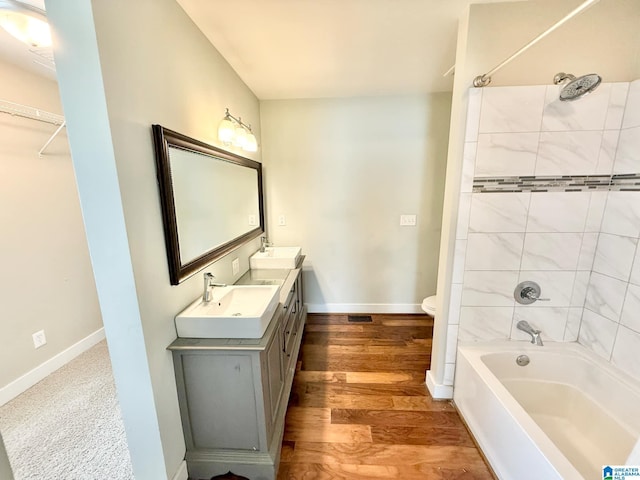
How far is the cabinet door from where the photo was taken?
128 centimetres

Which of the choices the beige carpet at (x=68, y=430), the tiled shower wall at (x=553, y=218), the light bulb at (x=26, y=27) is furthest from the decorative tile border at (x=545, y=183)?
the beige carpet at (x=68, y=430)

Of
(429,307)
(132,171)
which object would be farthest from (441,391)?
(132,171)

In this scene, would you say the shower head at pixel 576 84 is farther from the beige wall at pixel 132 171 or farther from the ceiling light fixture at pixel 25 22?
the ceiling light fixture at pixel 25 22

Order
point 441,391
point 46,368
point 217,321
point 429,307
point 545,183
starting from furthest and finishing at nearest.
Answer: point 429,307 → point 46,368 → point 441,391 → point 545,183 → point 217,321

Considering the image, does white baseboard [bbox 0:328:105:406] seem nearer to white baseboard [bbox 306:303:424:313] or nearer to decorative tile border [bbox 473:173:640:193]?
white baseboard [bbox 306:303:424:313]

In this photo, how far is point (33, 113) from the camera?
194cm

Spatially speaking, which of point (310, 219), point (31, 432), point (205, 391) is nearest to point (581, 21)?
point (310, 219)

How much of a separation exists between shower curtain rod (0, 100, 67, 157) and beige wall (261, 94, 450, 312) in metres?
1.71

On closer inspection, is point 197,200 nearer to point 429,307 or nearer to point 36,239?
point 36,239

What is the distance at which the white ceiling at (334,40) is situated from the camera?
142cm

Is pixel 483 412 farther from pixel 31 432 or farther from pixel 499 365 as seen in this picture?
pixel 31 432

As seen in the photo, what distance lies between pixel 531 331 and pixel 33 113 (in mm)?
3906

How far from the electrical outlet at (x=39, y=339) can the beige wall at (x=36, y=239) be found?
0.10ft

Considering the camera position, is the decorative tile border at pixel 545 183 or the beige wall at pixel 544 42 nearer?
the beige wall at pixel 544 42
